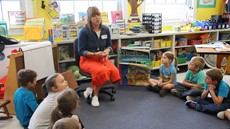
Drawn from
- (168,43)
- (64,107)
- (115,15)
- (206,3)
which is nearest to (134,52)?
(115,15)

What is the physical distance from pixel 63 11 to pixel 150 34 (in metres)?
1.52

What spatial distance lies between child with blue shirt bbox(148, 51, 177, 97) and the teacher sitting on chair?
2.14 ft

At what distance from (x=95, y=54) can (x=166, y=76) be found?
3.53ft

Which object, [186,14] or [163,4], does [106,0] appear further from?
[186,14]

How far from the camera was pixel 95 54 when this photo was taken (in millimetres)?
3016

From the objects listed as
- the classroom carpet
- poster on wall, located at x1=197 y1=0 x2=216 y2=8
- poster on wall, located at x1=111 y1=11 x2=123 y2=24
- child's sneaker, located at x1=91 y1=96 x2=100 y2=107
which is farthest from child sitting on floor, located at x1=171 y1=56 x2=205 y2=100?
poster on wall, located at x1=197 y1=0 x2=216 y2=8

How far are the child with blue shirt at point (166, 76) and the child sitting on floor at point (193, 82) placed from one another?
0.11 m

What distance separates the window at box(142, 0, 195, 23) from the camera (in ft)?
15.3

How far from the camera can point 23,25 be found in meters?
3.47

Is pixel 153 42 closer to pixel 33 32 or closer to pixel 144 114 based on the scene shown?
pixel 144 114

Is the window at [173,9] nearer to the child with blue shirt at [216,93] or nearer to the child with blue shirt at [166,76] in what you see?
the child with blue shirt at [166,76]

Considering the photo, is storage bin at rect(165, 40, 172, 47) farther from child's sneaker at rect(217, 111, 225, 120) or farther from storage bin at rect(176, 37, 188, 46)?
child's sneaker at rect(217, 111, 225, 120)

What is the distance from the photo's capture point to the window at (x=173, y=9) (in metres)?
4.66

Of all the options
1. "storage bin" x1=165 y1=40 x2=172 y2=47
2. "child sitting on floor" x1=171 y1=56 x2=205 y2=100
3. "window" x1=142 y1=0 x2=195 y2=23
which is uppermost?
"window" x1=142 y1=0 x2=195 y2=23
